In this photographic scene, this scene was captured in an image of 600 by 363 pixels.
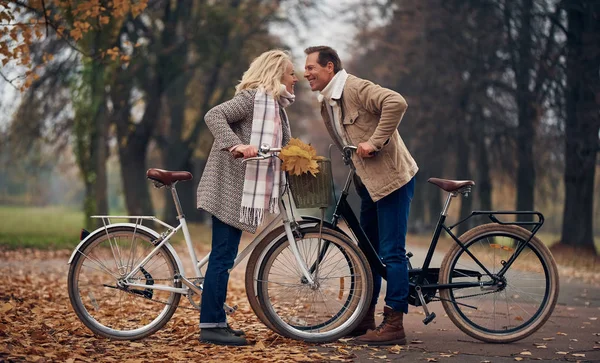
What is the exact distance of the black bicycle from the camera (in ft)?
18.7

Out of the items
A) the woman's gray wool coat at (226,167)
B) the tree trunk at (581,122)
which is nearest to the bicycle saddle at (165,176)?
the woman's gray wool coat at (226,167)

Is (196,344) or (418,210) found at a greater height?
(418,210)

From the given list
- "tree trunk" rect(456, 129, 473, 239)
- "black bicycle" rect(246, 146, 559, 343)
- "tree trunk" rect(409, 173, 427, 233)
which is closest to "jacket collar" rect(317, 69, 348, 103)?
"black bicycle" rect(246, 146, 559, 343)

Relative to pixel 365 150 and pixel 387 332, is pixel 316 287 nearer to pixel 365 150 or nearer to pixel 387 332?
pixel 387 332

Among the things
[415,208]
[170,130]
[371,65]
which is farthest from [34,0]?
Answer: [415,208]

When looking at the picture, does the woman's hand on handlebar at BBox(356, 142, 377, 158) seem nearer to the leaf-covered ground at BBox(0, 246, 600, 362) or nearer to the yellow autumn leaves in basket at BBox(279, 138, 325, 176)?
the yellow autumn leaves in basket at BBox(279, 138, 325, 176)

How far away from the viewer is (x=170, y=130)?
2780cm

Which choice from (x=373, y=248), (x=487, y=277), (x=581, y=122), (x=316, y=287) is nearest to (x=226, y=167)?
(x=316, y=287)

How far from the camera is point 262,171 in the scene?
5.41 meters

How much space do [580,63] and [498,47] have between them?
3.38 metres

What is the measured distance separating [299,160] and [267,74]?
2.18ft

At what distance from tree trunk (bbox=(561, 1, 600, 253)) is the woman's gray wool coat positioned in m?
11.7

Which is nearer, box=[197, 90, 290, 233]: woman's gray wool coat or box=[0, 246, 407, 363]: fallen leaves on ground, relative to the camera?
box=[0, 246, 407, 363]: fallen leaves on ground

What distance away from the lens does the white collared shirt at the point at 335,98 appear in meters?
5.70
